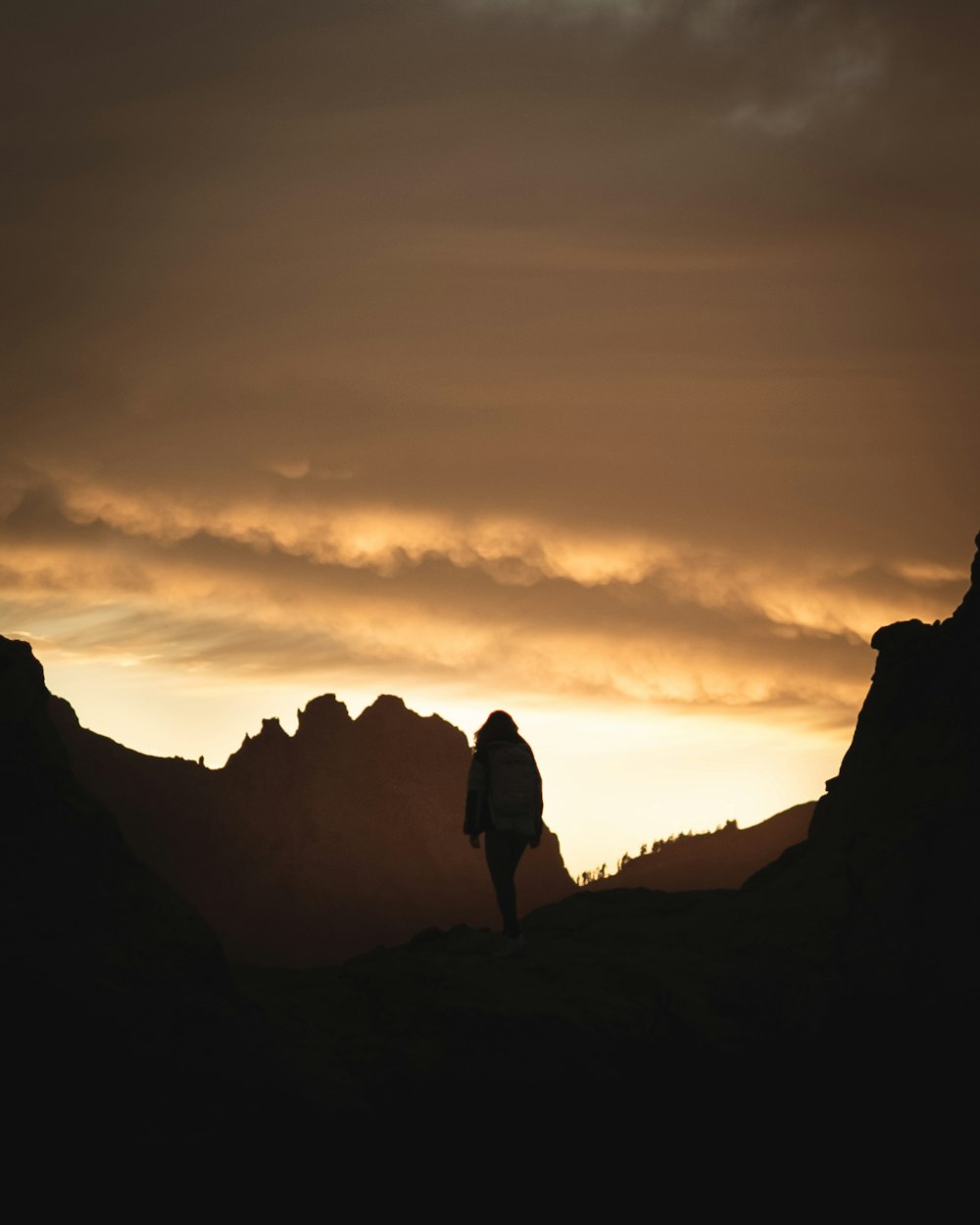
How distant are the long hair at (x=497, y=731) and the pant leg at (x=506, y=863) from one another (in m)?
1.22

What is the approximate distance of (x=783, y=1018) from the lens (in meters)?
16.7

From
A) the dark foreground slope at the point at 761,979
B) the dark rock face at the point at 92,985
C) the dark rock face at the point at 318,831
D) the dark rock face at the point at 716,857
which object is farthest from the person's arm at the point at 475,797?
the dark rock face at the point at 318,831

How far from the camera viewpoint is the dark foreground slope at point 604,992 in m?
12.8

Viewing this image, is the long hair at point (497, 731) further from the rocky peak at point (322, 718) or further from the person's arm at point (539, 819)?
the rocky peak at point (322, 718)

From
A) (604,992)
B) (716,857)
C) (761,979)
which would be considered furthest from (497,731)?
(716,857)

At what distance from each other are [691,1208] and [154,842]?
141901 mm

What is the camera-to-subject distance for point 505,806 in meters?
17.3

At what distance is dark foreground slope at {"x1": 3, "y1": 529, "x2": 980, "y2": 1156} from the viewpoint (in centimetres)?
1277

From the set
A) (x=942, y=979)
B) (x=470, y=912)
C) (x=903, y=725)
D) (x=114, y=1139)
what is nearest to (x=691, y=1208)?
(x=942, y=979)

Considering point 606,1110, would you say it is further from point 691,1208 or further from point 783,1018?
point 783,1018

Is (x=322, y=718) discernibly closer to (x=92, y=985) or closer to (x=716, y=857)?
(x=716, y=857)

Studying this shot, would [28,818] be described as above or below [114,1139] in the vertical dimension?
above

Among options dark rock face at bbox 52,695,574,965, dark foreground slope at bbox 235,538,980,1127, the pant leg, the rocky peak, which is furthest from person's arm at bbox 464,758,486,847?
the rocky peak

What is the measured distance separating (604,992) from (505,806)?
2.82m
